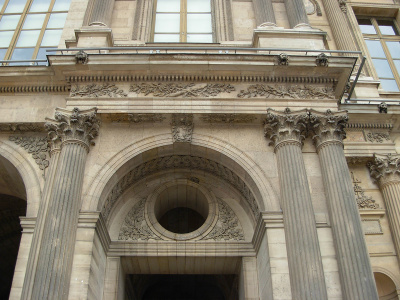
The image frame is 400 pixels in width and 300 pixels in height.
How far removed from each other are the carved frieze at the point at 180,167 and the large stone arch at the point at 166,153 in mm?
261

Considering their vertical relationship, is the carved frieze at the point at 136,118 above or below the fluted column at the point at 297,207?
above

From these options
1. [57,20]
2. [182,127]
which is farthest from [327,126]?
[57,20]

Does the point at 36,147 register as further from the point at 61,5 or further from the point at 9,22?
the point at 61,5

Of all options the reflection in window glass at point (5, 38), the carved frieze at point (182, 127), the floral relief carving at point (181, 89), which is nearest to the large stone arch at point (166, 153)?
the carved frieze at point (182, 127)

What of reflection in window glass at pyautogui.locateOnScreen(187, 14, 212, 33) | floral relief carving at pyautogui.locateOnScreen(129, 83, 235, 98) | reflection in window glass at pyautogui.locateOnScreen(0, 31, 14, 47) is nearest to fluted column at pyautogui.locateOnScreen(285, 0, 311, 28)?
reflection in window glass at pyautogui.locateOnScreen(187, 14, 212, 33)

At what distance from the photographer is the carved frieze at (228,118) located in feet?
34.3

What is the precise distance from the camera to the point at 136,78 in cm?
1088

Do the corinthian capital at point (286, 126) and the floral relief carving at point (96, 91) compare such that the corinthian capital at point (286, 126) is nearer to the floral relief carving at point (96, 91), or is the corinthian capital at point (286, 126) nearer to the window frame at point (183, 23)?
the floral relief carving at point (96, 91)

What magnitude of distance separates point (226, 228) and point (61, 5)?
960 cm

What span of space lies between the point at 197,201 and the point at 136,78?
3.78 metres

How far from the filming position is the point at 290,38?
11.9m

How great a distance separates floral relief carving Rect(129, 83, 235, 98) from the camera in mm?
10688

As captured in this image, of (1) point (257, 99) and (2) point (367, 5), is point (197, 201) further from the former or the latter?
(2) point (367, 5)

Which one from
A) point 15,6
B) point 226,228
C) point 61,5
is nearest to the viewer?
point 226,228
